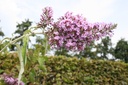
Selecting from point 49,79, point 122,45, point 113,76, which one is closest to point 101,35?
point 49,79

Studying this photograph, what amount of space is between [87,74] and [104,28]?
6.38m

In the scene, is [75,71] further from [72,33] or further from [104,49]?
[104,49]

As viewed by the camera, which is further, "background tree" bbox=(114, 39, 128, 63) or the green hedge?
"background tree" bbox=(114, 39, 128, 63)

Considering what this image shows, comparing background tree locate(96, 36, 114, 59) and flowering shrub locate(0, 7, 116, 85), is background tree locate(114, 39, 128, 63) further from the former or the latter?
flowering shrub locate(0, 7, 116, 85)

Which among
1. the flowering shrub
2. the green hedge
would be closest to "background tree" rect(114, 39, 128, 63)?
the green hedge

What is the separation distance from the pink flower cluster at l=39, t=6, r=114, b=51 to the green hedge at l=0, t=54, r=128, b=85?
4.71 m

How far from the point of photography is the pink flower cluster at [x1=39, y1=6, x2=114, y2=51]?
2.04 metres

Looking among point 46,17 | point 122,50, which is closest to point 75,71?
point 46,17

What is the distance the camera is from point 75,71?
8.30 m

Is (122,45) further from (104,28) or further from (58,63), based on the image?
(104,28)

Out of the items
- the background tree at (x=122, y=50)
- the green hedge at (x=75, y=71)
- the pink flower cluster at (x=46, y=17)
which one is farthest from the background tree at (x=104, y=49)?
the pink flower cluster at (x=46, y=17)

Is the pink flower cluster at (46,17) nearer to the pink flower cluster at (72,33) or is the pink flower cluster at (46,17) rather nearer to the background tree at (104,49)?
the pink flower cluster at (72,33)

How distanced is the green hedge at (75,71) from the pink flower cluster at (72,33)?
4.71 meters

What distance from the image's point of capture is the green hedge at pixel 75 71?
24.2 feet
